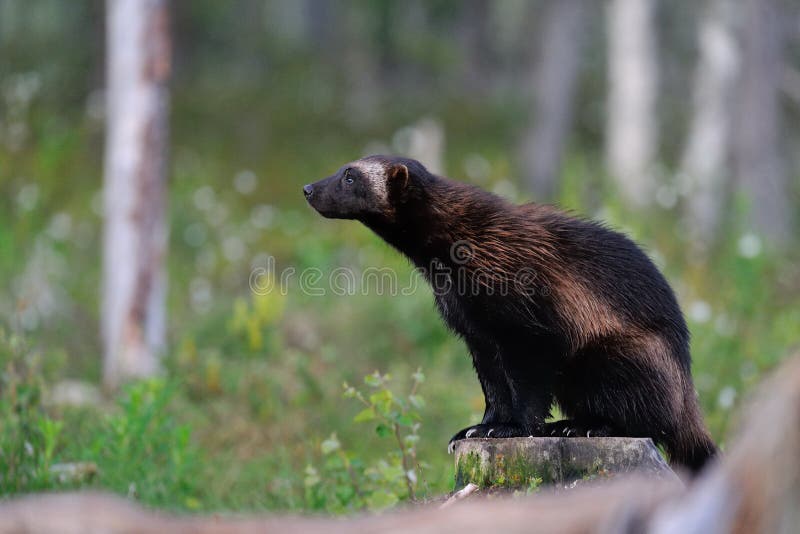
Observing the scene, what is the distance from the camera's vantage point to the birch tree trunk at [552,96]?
15.3 meters

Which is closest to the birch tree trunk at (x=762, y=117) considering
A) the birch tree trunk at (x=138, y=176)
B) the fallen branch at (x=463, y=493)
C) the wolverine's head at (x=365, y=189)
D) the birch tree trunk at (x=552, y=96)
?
the birch tree trunk at (x=552, y=96)

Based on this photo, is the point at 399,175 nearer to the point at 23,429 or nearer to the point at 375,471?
the point at 375,471

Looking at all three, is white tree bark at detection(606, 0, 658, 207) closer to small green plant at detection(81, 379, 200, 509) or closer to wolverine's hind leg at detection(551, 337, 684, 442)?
small green plant at detection(81, 379, 200, 509)

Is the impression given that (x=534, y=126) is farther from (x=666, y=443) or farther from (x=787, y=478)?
(x=787, y=478)

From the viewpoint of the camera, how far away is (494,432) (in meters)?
3.47

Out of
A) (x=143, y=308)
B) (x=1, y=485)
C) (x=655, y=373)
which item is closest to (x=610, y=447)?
(x=655, y=373)

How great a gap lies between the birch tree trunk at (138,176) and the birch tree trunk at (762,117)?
6.67m

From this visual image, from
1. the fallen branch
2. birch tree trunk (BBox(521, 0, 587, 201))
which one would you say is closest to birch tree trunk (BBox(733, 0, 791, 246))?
birch tree trunk (BBox(521, 0, 587, 201))

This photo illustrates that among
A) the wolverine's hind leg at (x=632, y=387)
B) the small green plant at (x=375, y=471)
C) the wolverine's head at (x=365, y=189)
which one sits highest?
the wolverine's head at (x=365, y=189)

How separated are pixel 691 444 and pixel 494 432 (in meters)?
0.71

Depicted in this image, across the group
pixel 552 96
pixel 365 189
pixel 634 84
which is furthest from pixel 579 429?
pixel 552 96

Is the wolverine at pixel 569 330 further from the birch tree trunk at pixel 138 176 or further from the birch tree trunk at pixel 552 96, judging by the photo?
the birch tree trunk at pixel 552 96

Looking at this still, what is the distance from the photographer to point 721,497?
4.60 feet

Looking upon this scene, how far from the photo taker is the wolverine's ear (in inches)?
152
